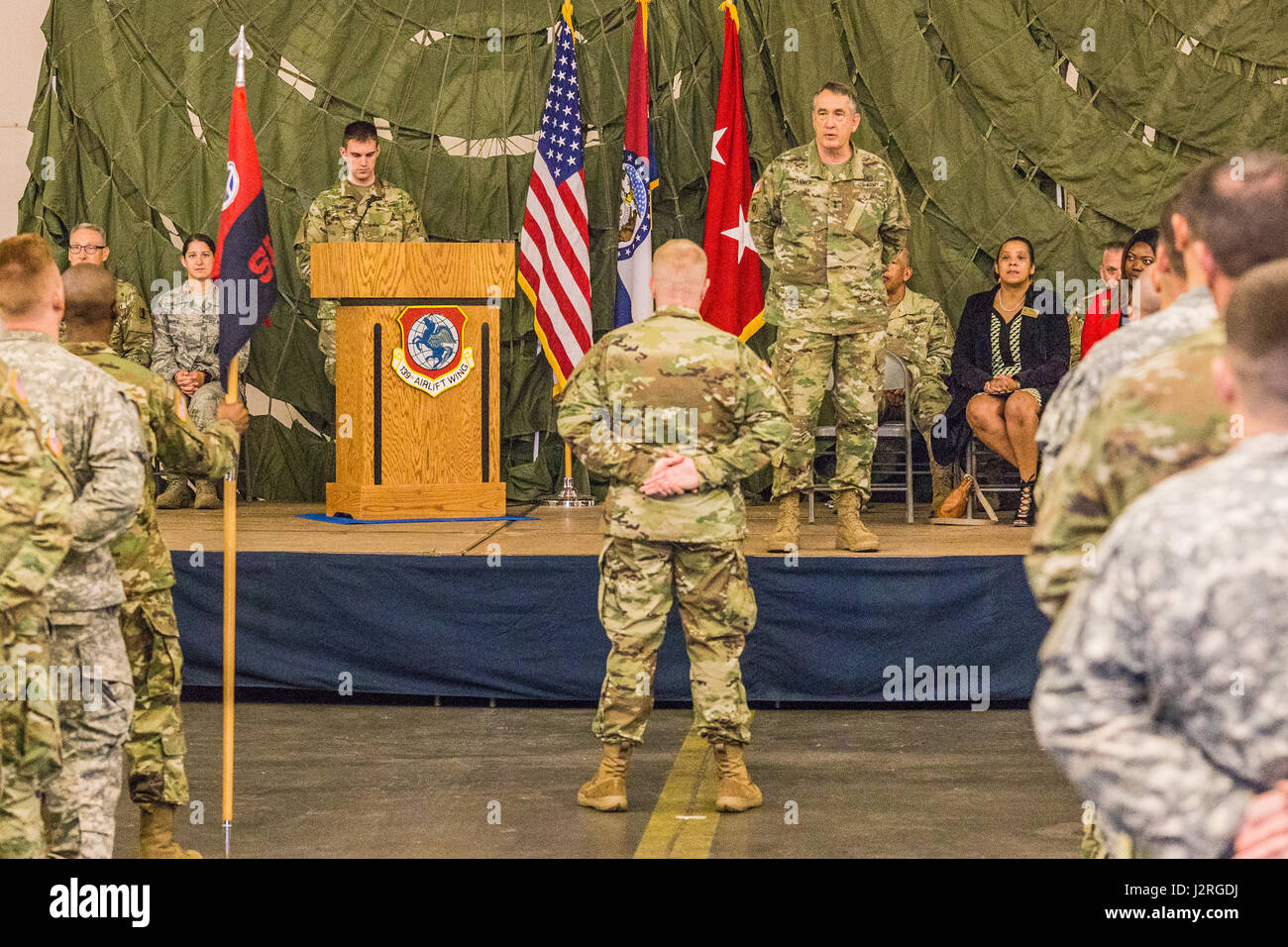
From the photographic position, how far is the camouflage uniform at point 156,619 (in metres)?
3.97

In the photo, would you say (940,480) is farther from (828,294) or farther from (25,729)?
(25,729)

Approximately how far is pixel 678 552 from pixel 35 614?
2138mm

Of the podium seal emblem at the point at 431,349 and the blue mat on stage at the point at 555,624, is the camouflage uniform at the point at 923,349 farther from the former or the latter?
the podium seal emblem at the point at 431,349

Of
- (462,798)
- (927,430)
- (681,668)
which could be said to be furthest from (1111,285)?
(462,798)

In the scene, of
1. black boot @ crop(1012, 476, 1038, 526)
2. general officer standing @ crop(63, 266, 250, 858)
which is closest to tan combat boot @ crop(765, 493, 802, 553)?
black boot @ crop(1012, 476, 1038, 526)

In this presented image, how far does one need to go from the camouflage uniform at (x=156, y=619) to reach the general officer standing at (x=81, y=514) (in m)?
0.44

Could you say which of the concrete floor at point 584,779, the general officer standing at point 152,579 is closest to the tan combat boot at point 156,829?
the general officer standing at point 152,579

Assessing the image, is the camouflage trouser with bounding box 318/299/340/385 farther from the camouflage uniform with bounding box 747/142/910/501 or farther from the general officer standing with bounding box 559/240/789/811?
the general officer standing with bounding box 559/240/789/811

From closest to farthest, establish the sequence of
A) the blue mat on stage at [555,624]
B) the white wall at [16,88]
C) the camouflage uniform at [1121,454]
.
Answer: the camouflage uniform at [1121,454], the blue mat on stage at [555,624], the white wall at [16,88]

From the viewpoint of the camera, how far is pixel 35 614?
302 cm

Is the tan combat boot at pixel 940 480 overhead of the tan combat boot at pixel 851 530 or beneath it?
overhead

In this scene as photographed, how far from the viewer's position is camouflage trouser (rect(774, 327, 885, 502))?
6355 millimetres

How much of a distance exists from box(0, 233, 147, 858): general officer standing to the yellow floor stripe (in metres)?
1.52

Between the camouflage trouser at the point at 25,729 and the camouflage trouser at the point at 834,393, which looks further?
the camouflage trouser at the point at 834,393
